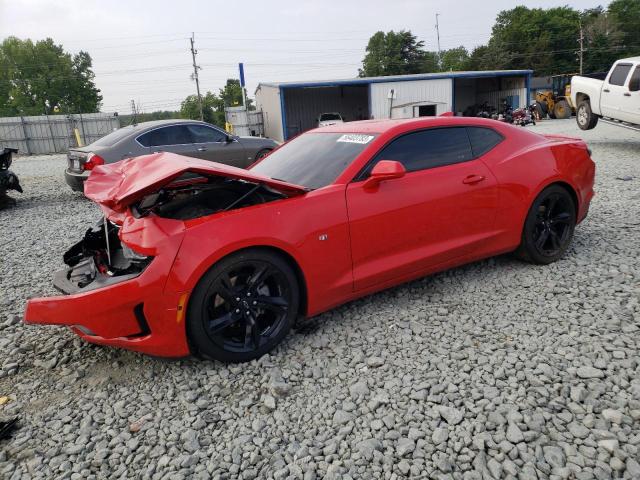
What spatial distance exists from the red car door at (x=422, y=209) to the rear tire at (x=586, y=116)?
10.8m

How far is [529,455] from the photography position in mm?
2035

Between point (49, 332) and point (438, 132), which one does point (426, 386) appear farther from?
point (49, 332)

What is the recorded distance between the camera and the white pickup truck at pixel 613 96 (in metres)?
10.6

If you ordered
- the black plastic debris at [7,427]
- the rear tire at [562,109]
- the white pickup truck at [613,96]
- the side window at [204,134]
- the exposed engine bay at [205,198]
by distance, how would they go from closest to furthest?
the black plastic debris at [7,427] → the exposed engine bay at [205,198] → the side window at [204,134] → the white pickup truck at [613,96] → the rear tire at [562,109]

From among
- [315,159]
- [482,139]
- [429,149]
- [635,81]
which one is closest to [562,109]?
[635,81]

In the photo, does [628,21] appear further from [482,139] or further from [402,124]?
[402,124]

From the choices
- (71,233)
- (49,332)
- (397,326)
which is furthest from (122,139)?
(397,326)

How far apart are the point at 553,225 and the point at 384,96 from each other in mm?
26999

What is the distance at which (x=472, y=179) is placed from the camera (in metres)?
3.64

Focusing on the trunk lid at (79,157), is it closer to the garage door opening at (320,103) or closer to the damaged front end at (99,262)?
the damaged front end at (99,262)

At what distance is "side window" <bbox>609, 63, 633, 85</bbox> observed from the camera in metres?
10.8

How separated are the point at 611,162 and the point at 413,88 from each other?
21.9 m

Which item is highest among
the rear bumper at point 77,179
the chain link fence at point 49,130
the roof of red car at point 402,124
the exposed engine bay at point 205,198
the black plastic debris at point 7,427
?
the chain link fence at point 49,130

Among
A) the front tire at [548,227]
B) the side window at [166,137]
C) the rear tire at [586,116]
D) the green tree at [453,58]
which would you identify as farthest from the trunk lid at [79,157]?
the green tree at [453,58]
